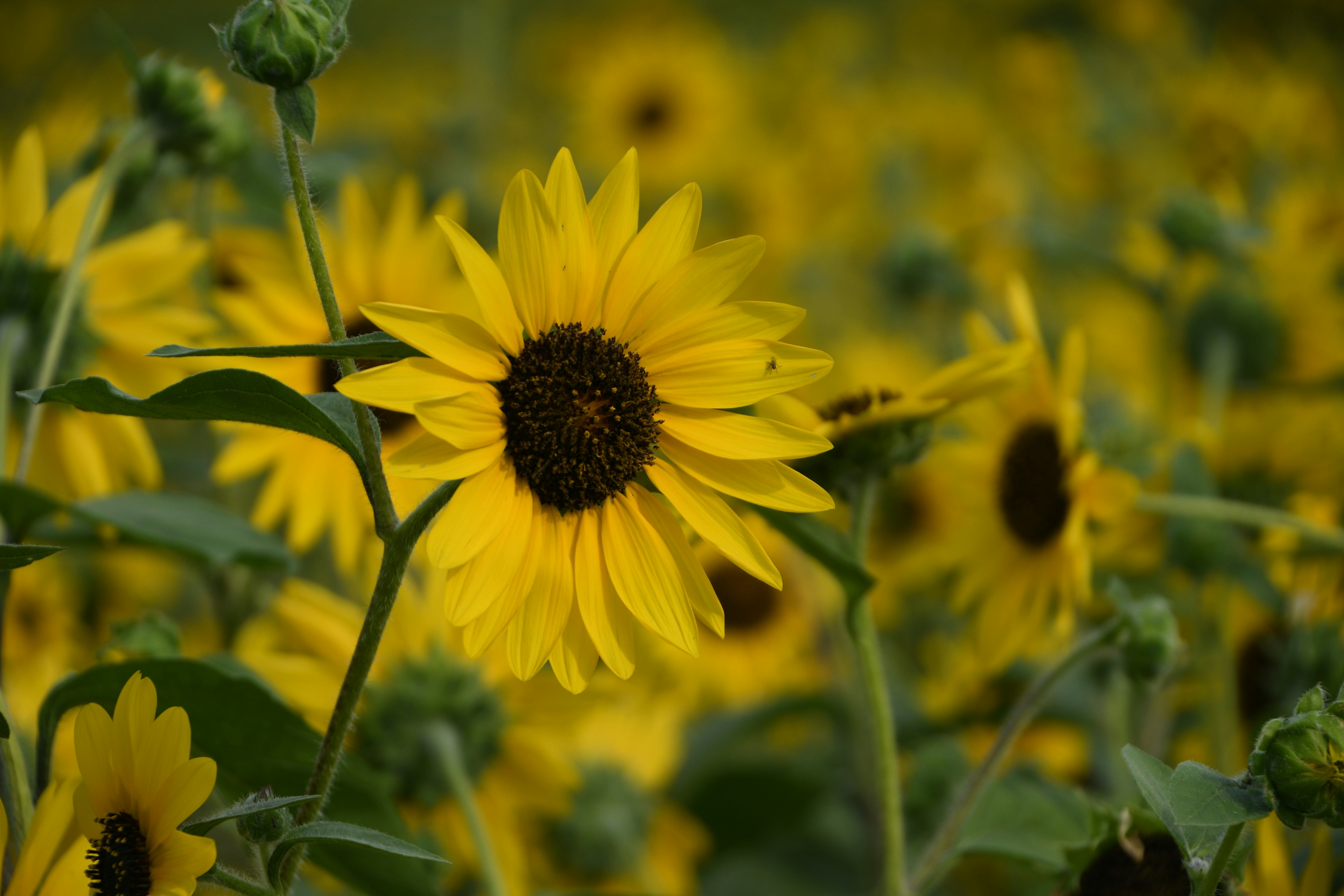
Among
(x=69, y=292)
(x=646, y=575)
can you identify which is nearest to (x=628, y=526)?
(x=646, y=575)

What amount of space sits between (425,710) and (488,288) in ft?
2.19

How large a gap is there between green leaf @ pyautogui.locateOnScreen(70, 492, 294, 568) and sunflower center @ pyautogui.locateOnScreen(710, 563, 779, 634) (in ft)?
3.75

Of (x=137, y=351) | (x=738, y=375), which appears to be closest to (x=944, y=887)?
(x=738, y=375)

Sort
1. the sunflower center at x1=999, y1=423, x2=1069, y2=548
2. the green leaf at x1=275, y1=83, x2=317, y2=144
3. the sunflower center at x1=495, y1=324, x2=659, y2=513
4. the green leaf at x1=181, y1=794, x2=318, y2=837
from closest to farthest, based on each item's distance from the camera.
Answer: the green leaf at x1=181, y1=794, x2=318, y2=837, the green leaf at x1=275, y1=83, x2=317, y2=144, the sunflower center at x1=495, y1=324, x2=659, y2=513, the sunflower center at x1=999, y1=423, x2=1069, y2=548

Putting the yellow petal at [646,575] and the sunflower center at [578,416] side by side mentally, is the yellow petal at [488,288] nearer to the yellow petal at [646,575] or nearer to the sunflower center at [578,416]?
the sunflower center at [578,416]

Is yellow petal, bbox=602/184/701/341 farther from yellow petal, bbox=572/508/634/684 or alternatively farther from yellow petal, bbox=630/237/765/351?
yellow petal, bbox=572/508/634/684

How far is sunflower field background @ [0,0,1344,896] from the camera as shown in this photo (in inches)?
30.9

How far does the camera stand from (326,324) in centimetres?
159

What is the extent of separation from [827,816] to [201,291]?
4.32 feet

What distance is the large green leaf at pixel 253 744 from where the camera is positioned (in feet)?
2.93

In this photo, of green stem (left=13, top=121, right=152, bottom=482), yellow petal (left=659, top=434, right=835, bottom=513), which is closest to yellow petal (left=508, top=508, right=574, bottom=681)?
yellow petal (left=659, top=434, right=835, bottom=513)

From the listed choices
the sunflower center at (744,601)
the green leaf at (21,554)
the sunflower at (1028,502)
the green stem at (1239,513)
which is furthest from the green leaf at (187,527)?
the sunflower center at (744,601)

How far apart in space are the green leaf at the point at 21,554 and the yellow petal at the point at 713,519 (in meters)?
0.42

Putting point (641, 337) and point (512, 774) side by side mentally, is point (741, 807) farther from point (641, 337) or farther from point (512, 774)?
point (641, 337)
